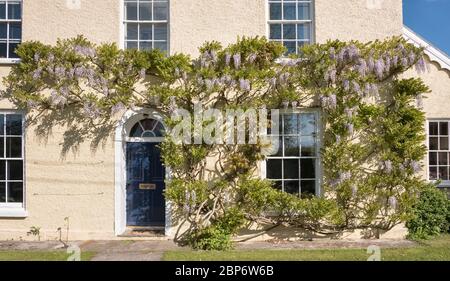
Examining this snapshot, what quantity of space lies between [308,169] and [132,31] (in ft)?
18.2

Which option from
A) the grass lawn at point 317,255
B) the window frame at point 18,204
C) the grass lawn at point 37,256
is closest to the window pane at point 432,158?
the grass lawn at point 317,255

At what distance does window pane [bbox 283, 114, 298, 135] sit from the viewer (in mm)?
10234

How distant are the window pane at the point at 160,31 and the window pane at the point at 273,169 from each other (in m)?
4.07

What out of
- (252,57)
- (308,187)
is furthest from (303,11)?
(308,187)

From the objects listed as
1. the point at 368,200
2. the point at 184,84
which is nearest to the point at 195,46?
the point at 184,84

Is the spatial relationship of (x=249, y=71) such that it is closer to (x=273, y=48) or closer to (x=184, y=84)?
(x=273, y=48)

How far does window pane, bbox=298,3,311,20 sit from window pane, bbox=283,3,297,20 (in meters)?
0.15

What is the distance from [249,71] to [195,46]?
1.52 metres

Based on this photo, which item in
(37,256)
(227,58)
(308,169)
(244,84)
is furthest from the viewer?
(308,169)

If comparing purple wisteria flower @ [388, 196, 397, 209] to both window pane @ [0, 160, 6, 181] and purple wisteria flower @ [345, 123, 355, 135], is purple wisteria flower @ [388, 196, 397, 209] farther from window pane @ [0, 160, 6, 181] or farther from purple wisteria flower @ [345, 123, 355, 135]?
window pane @ [0, 160, 6, 181]

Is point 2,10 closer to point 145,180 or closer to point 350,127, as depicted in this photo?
point 145,180

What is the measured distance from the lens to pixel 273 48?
9.80 m

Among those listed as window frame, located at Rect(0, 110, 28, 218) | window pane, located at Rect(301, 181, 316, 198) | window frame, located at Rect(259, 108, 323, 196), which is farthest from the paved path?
window pane, located at Rect(301, 181, 316, 198)

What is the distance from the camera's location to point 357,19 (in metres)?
10.2
